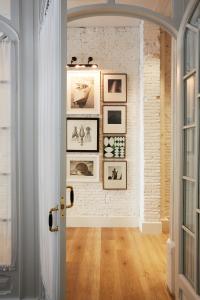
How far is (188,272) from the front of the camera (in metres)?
2.89

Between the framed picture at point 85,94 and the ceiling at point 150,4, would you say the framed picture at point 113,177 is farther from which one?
the ceiling at point 150,4

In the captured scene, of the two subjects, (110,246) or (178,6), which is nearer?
(178,6)

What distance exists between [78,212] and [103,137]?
150cm

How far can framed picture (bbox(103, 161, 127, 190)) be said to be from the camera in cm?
665

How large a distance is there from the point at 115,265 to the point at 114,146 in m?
2.64

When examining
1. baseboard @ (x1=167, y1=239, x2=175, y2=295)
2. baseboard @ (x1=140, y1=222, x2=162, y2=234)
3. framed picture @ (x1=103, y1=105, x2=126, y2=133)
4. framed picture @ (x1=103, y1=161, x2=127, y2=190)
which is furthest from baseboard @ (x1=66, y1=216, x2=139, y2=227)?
baseboard @ (x1=167, y1=239, x2=175, y2=295)

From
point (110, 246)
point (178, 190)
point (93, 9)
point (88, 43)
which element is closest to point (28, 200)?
point (178, 190)

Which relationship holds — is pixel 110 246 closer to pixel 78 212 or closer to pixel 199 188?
pixel 78 212

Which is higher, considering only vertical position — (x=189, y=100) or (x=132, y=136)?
(x=189, y=100)

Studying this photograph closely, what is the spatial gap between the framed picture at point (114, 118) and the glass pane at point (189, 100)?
3670mm

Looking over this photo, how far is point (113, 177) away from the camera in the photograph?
21.8 feet

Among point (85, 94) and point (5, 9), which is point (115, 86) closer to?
point (85, 94)

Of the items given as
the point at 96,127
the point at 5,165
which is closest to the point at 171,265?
the point at 5,165

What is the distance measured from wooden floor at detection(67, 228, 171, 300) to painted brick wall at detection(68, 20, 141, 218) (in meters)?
0.43
